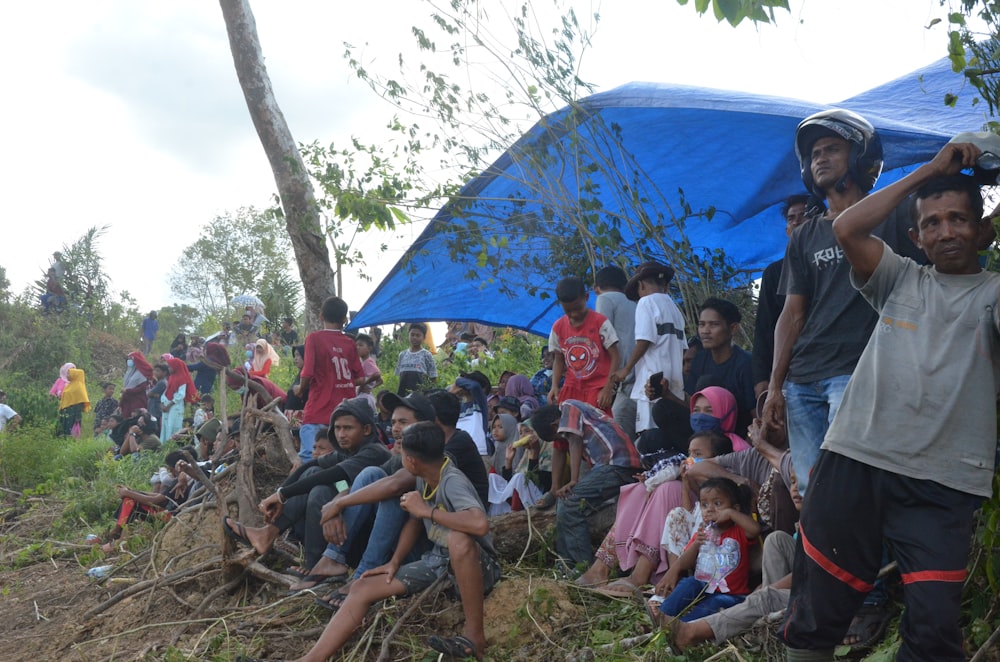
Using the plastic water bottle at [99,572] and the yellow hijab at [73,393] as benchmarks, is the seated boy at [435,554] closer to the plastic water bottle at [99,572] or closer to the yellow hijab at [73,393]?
the plastic water bottle at [99,572]

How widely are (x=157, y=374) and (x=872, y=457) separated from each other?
13.3 metres

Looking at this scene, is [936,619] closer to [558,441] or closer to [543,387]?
[558,441]

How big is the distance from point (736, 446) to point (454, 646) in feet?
6.10

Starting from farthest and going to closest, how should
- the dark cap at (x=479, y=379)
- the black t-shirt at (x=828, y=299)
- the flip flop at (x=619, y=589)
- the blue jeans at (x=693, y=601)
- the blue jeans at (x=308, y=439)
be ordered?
the dark cap at (x=479, y=379)
the blue jeans at (x=308, y=439)
the flip flop at (x=619, y=589)
the blue jeans at (x=693, y=601)
the black t-shirt at (x=828, y=299)

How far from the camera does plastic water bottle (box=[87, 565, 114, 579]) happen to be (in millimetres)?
7134

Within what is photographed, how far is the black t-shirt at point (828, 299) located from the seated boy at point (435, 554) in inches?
78.3

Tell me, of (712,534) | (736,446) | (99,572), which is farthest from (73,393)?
(712,534)

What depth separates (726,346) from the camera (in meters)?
5.63

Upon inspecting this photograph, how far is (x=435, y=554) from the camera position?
5.01 metres

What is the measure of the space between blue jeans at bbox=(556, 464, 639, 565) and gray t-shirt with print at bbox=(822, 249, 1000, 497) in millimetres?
2846

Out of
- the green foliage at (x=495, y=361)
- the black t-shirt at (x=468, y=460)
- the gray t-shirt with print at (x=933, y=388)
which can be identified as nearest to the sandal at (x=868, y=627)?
the gray t-shirt with print at (x=933, y=388)

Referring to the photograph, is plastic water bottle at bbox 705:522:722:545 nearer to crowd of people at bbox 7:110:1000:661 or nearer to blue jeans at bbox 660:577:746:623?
crowd of people at bbox 7:110:1000:661

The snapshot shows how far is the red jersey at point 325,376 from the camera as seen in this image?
278 inches

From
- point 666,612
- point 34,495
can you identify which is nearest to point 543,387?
point 666,612
